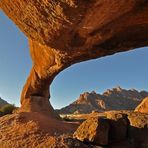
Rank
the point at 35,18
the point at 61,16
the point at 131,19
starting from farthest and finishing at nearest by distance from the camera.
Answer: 1. the point at 131,19
2. the point at 35,18
3. the point at 61,16

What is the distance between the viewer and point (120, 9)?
262 inches

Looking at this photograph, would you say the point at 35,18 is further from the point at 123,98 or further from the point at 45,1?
the point at 123,98

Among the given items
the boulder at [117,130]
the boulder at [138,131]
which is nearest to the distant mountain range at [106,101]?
the boulder at [138,131]

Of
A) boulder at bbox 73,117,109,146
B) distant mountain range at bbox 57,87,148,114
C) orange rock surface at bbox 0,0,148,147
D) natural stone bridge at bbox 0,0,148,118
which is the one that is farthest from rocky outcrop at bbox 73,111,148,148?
distant mountain range at bbox 57,87,148,114

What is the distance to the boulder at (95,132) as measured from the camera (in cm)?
833

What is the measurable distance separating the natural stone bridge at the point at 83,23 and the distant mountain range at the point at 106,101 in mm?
62352

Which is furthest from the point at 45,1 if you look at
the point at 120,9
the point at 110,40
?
the point at 110,40

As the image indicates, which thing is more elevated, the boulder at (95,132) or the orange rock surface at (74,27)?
the orange rock surface at (74,27)

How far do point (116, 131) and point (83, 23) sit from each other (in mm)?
3884

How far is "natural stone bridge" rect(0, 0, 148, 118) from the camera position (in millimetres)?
6050

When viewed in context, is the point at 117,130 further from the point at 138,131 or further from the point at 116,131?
the point at 138,131

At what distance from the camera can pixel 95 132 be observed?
8.37 metres

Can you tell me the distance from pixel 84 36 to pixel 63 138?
315cm

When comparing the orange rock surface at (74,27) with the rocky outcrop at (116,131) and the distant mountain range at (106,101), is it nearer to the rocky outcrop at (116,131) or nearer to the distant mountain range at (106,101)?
the rocky outcrop at (116,131)
